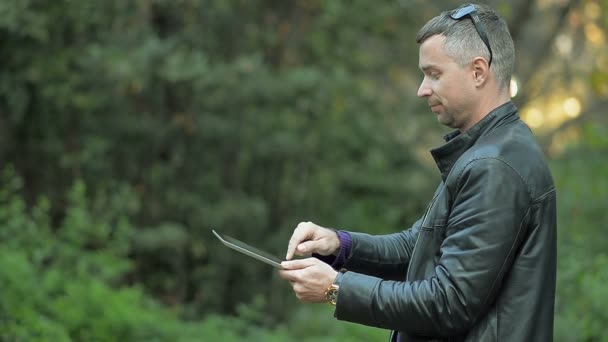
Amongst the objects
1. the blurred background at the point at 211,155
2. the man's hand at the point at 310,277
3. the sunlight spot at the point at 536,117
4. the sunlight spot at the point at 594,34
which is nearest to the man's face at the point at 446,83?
the man's hand at the point at 310,277

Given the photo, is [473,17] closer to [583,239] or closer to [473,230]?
[473,230]

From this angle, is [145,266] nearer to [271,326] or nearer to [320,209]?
[271,326]

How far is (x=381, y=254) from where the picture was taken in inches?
115

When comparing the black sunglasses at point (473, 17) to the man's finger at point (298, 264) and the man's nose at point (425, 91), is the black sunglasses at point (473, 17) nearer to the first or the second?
the man's nose at point (425, 91)

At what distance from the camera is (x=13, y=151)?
30.8 feet

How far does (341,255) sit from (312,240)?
0.12 metres

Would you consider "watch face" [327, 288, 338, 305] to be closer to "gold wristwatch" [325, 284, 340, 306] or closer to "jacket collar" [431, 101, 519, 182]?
"gold wristwatch" [325, 284, 340, 306]

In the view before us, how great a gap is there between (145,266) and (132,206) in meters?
1.33

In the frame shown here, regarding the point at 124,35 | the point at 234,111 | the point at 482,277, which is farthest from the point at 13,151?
the point at 482,277

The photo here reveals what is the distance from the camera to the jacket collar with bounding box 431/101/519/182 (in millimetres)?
2445

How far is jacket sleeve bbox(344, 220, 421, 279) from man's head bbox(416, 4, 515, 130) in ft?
1.97

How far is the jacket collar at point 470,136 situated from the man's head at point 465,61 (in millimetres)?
35

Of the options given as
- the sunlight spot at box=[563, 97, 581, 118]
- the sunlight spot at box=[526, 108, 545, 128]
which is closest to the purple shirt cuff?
the sunlight spot at box=[563, 97, 581, 118]

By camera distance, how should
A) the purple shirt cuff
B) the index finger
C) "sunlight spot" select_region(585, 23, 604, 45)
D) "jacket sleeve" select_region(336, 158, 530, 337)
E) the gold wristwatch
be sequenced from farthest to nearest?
1. "sunlight spot" select_region(585, 23, 604, 45)
2. the purple shirt cuff
3. the index finger
4. the gold wristwatch
5. "jacket sleeve" select_region(336, 158, 530, 337)
